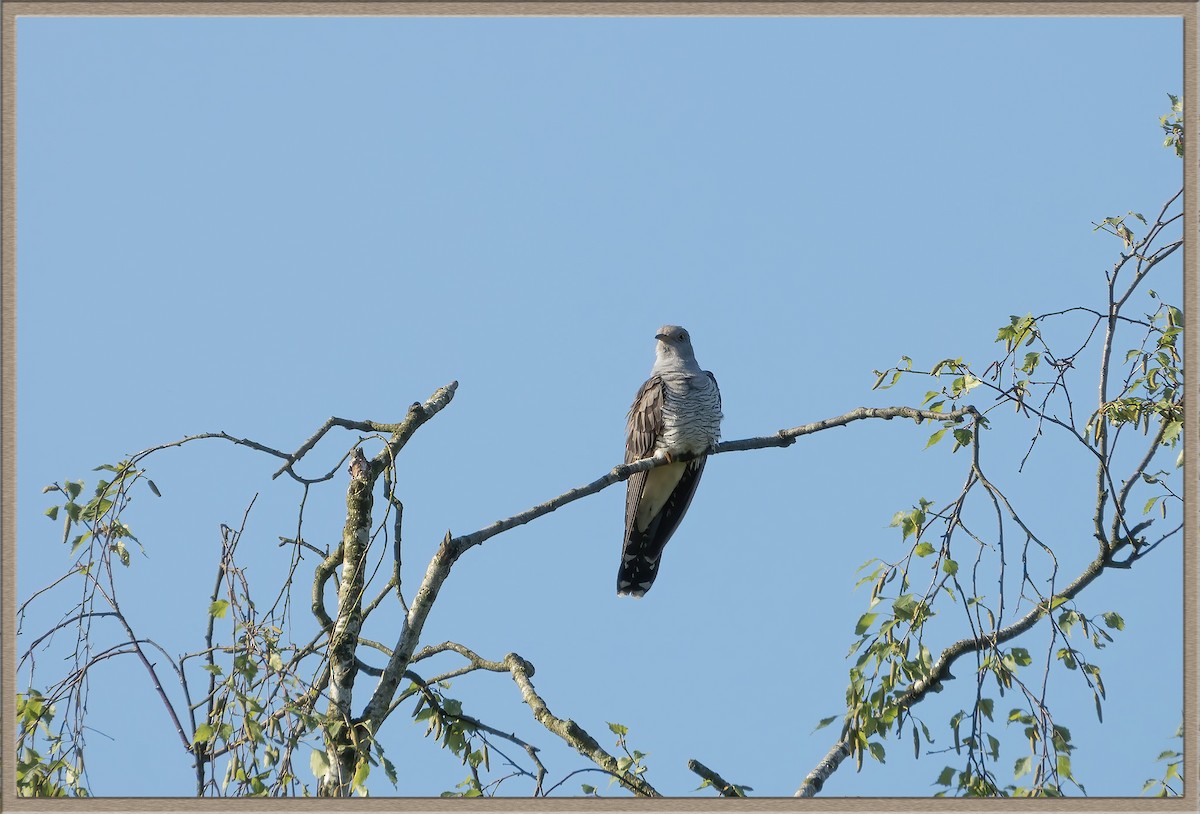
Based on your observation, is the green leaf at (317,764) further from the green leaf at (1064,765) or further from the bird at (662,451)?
the bird at (662,451)

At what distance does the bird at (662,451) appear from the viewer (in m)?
6.52

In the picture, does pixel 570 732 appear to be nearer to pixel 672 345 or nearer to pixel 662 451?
pixel 662 451

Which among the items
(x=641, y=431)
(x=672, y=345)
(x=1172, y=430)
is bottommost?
(x=1172, y=430)

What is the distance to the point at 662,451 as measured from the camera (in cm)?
652

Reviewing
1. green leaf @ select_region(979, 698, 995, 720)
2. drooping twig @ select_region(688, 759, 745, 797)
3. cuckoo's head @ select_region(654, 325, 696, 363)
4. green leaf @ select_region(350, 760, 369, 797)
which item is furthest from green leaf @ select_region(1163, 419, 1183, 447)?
cuckoo's head @ select_region(654, 325, 696, 363)

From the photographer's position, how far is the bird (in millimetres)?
6520

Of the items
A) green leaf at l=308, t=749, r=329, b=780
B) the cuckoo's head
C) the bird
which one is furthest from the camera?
the cuckoo's head

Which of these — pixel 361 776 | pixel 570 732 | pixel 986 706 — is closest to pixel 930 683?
pixel 986 706

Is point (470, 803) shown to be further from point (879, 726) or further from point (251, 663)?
point (879, 726)

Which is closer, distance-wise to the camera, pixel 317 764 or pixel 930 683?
pixel 317 764

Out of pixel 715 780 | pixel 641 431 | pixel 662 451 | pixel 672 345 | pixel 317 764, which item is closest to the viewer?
pixel 317 764

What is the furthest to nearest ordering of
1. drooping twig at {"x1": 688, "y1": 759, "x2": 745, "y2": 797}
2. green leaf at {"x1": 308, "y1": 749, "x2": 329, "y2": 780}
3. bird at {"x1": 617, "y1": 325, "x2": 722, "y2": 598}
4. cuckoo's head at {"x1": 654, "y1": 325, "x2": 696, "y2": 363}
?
1. cuckoo's head at {"x1": 654, "y1": 325, "x2": 696, "y2": 363}
2. bird at {"x1": 617, "y1": 325, "x2": 722, "y2": 598}
3. drooping twig at {"x1": 688, "y1": 759, "x2": 745, "y2": 797}
4. green leaf at {"x1": 308, "y1": 749, "x2": 329, "y2": 780}

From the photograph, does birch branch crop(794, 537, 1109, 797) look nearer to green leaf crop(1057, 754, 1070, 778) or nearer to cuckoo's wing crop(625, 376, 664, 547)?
green leaf crop(1057, 754, 1070, 778)

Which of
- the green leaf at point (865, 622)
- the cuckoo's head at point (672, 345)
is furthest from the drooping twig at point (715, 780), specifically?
the cuckoo's head at point (672, 345)
